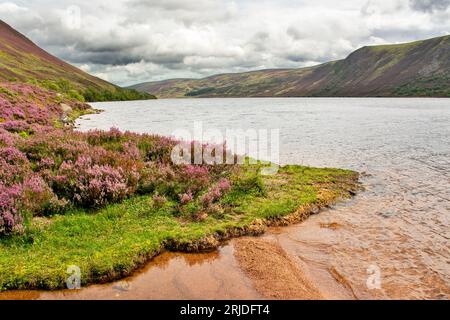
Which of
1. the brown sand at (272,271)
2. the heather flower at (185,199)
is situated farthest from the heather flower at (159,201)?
the brown sand at (272,271)

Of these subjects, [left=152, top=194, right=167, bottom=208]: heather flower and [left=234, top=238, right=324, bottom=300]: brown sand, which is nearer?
[left=234, top=238, right=324, bottom=300]: brown sand

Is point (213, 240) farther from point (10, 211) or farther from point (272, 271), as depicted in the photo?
point (10, 211)

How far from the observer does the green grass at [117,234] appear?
8039 mm

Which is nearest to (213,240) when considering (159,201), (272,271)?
(272,271)

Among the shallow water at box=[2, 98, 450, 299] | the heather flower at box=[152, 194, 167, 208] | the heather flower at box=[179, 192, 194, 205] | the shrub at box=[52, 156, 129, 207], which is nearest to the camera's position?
the shallow water at box=[2, 98, 450, 299]

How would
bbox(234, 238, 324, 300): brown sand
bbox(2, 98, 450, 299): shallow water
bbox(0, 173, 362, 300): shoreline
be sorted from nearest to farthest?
bbox(234, 238, 324, 300): brown sand, bbox(2, 98, 450, 299): shallow water, bbox(0, 173, 362, 300): shoreline

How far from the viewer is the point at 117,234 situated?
9.76m

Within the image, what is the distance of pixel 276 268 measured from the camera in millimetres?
8625

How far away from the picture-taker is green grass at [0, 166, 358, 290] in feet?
26.4

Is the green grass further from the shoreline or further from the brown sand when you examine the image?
the brown sand

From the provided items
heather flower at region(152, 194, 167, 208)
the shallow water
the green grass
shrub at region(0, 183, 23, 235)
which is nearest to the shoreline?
the green grass

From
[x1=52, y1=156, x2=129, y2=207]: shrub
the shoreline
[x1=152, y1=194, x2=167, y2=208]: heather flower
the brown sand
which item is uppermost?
[x1=52, y1=156, x2=129, y2=207]: shrub

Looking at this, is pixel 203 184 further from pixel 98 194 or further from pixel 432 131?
pixel 432 131

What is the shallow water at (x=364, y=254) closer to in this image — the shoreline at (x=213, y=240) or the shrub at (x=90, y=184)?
the shoreline at (x=213, y=240)
